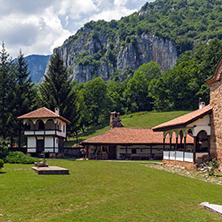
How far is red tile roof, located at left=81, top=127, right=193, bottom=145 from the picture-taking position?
115 feet

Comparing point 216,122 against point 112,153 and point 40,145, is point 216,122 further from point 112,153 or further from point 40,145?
point 40,145

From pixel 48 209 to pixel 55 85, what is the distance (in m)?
41.7

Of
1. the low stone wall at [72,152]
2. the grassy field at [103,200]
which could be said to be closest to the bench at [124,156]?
the low stone wall at [72,152]

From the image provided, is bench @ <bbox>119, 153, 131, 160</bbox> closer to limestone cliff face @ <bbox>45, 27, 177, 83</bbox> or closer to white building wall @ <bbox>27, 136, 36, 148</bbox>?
white building wall @ <bbox>27, 136, 36, 148</bbox>

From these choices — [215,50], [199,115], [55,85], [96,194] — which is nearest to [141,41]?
[215,50]

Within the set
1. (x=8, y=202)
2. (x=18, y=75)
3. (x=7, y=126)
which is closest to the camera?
(x=8, y=202)

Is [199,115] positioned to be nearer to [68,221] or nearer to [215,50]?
[68,221]

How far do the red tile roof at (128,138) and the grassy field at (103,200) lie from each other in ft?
67.5

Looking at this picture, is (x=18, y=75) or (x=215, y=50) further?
(x=215, y=50)

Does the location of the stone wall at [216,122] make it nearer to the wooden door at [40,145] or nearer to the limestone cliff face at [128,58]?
the wooden door at [40,145]

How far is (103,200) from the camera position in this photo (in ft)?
33.2

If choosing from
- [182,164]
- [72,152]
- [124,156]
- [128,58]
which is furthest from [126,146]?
[128,58]

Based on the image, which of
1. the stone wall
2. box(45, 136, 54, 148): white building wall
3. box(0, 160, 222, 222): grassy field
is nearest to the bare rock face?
box(45, 136, 54, 148): white building wall

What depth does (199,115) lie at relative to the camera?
2091cm
